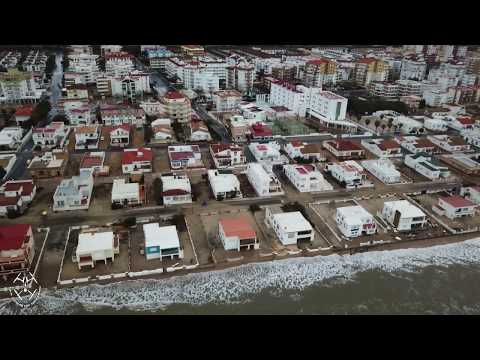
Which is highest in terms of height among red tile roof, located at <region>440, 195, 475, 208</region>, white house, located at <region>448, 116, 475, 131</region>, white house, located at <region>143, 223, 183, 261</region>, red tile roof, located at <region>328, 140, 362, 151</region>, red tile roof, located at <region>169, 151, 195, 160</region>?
white house, located at <region>448, 116, 475, 131</region>

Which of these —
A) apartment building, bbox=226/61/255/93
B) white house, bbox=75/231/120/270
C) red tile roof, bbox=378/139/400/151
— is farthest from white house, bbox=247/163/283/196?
apartment building, bbox=226/61/255/93

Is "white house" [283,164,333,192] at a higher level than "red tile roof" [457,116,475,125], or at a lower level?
lower

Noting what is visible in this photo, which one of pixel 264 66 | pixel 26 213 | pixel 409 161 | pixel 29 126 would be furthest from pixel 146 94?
pixel 409 161

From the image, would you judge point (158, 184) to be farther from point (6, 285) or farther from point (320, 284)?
point (320, 284)

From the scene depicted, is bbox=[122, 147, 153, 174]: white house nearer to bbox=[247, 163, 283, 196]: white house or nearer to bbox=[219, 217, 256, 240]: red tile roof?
bbox=[247, 163, 283, 196]: white house

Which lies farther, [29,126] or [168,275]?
[29,126]

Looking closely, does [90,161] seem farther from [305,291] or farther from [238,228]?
[305,291]
